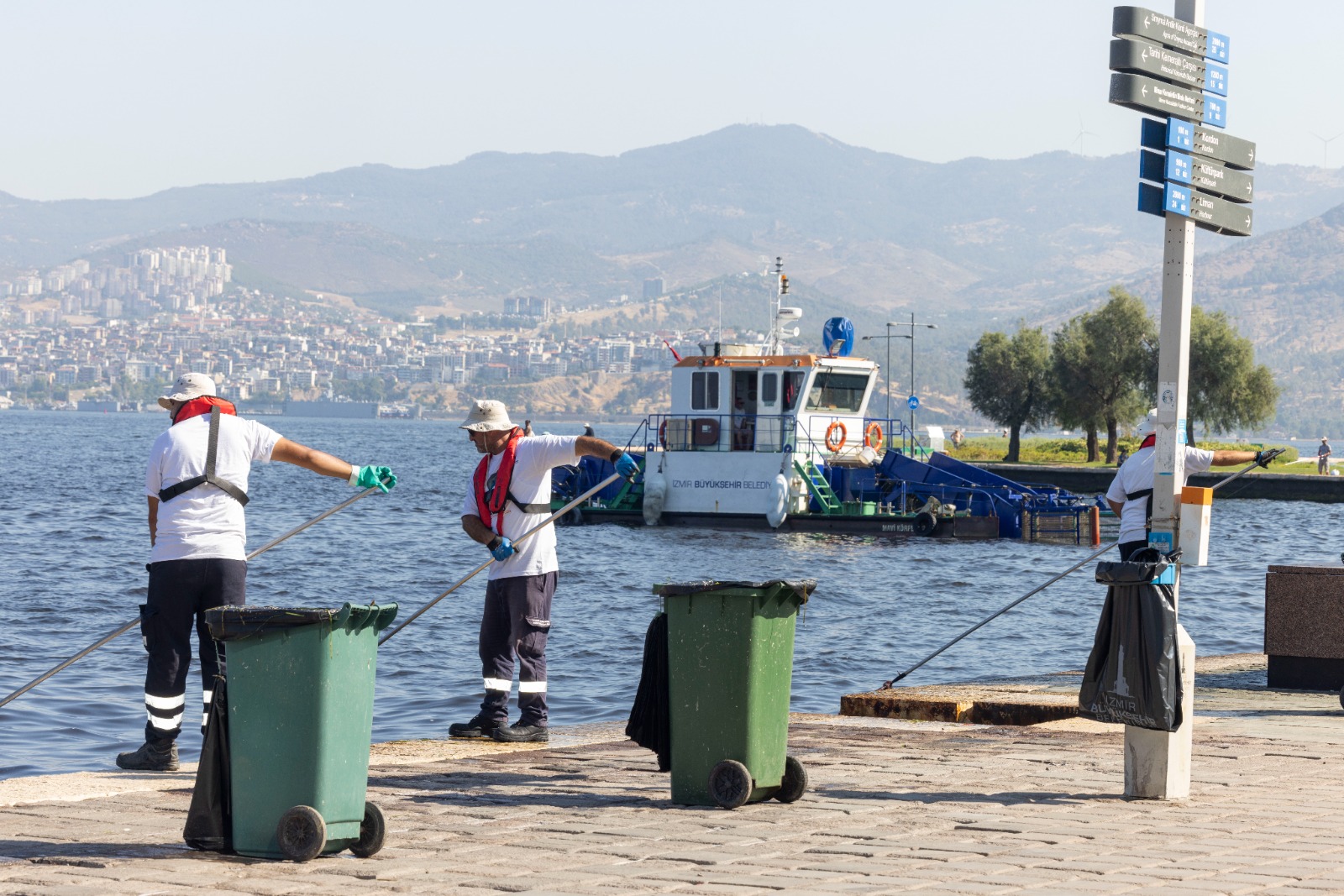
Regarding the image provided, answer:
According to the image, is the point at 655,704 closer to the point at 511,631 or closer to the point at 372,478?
the point at 372,478

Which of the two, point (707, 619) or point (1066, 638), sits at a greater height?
point (707, 619)

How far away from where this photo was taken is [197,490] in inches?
290

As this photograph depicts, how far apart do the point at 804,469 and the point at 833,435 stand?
1385 millimetres

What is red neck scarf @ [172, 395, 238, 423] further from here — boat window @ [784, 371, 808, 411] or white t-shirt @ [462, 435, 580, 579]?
boat window @ [784, 371, 808, 411]

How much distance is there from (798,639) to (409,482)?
51934 mm

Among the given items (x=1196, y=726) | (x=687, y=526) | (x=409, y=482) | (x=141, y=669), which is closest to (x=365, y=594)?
(x=141, y=669)

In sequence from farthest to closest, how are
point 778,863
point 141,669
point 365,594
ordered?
point 365,594, point 141,669, point 778,863

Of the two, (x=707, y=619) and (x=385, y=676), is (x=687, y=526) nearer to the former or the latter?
(x=385, y=676)

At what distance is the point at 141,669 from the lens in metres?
15.7

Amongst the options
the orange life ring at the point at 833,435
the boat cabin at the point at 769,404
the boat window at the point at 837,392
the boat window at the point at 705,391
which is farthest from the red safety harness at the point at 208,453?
the orange life ring at the point at 833,435

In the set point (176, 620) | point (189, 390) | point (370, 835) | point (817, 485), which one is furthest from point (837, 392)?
point (370, 835)

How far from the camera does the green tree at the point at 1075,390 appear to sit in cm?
7444

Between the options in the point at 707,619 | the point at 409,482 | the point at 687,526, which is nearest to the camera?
the point at 707,619

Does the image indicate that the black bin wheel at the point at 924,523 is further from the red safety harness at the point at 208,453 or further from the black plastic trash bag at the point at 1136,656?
the red safety harness at the point at 208,453
